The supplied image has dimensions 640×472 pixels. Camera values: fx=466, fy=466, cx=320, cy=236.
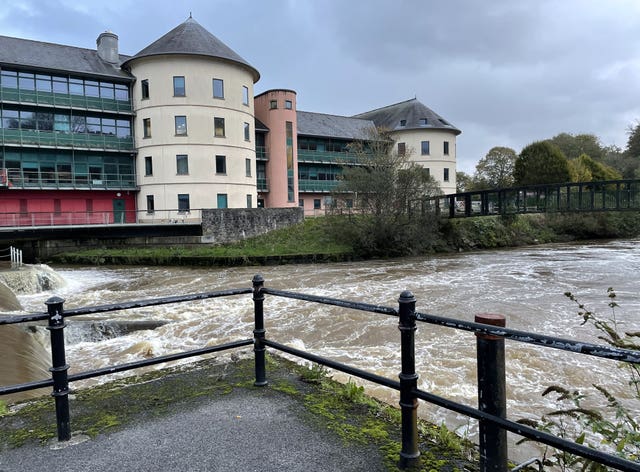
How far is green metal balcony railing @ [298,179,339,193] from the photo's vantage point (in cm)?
4678

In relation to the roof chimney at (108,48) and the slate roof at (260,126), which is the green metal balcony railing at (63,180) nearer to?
the roof chimney at (108,48)

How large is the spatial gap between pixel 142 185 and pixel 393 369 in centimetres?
3075

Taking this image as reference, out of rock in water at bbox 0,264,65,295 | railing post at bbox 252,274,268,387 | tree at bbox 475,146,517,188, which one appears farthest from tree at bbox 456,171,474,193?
railing post at bbox 252,274,268,387

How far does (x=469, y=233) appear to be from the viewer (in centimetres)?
3456

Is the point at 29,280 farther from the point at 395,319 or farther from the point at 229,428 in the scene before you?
the point at 229,428

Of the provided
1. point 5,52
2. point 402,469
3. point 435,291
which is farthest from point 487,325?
point 5,52

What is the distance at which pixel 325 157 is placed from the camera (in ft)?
159

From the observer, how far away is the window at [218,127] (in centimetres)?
3450

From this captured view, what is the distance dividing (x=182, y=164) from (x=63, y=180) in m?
8.31

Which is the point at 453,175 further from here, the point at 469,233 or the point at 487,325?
the point at 487,325

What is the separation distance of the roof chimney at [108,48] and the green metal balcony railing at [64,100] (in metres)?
4.00

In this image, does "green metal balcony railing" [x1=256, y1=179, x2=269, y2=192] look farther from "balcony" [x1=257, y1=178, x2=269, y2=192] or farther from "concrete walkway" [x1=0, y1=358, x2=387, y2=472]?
"concrete walkway" [x1=0, y1=358, x2=387, y2=472]

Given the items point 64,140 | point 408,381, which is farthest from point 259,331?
point 64,140

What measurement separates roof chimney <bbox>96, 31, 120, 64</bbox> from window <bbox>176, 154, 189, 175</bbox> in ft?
32.5
